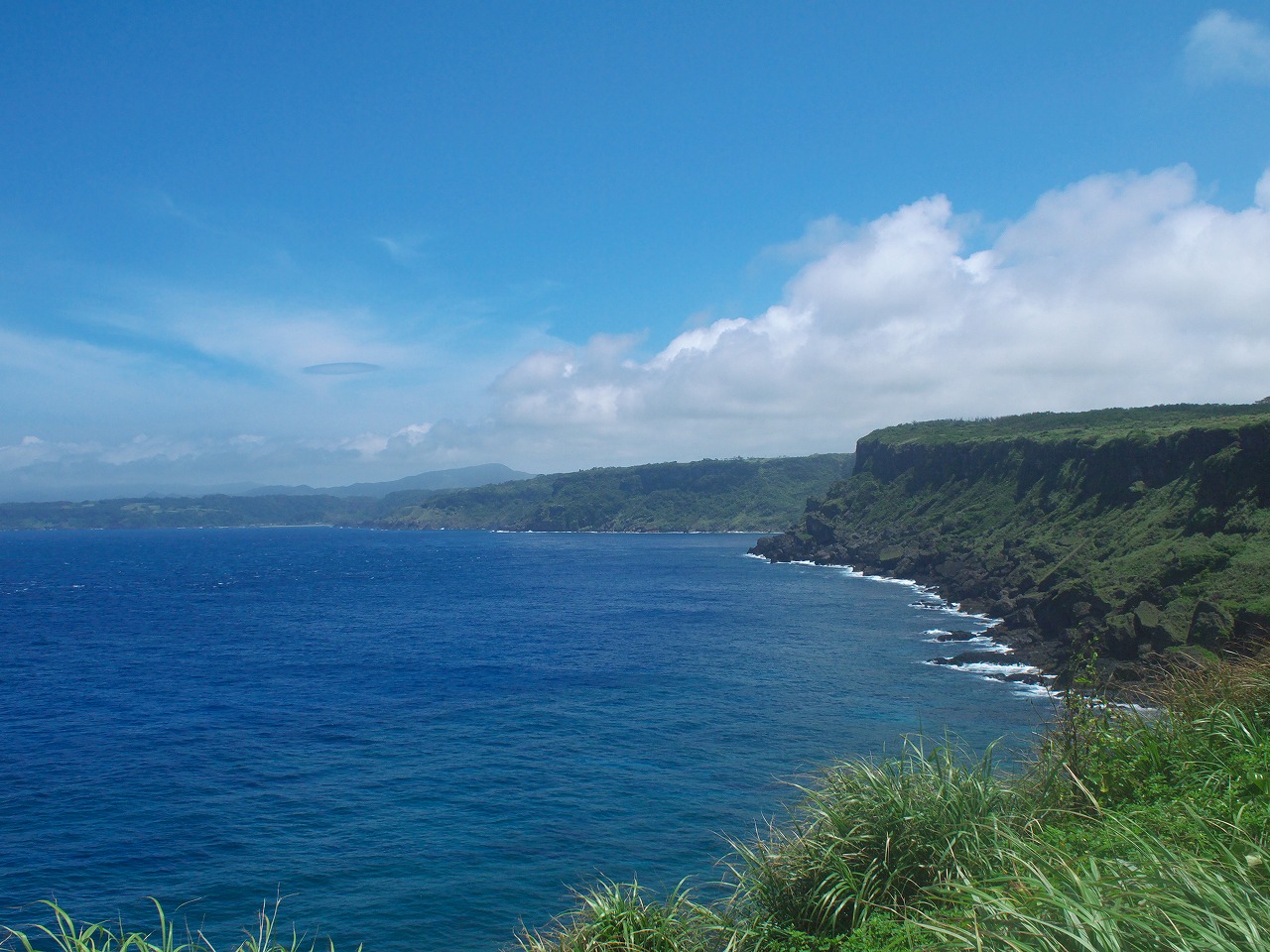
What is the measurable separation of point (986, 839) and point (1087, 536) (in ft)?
219

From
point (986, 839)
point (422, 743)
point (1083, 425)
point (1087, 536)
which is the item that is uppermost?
point (1083, 425)

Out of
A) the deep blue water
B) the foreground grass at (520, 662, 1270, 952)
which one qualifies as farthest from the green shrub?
the deep blue water

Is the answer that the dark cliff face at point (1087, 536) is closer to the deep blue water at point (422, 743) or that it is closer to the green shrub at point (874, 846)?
the green shrub at point (874, 846)

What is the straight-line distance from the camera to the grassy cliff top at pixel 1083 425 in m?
77.0

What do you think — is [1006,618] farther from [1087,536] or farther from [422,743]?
[422,743]

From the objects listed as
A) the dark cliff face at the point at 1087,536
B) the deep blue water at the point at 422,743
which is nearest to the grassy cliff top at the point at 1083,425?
the dark cliff face at the point at 1087,536

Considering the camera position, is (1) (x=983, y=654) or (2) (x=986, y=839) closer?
(2) (x=986, y=839)

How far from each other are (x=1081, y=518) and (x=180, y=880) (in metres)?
75.3

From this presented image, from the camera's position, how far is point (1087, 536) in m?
69.3

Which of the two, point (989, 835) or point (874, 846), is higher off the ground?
point (989, 835)

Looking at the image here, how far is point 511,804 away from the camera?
27906 mm

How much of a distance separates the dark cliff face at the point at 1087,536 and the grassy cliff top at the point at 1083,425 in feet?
3.15

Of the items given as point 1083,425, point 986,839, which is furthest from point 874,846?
point 1083,425

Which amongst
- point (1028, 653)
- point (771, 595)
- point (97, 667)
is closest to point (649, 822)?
point (1028, 653)
